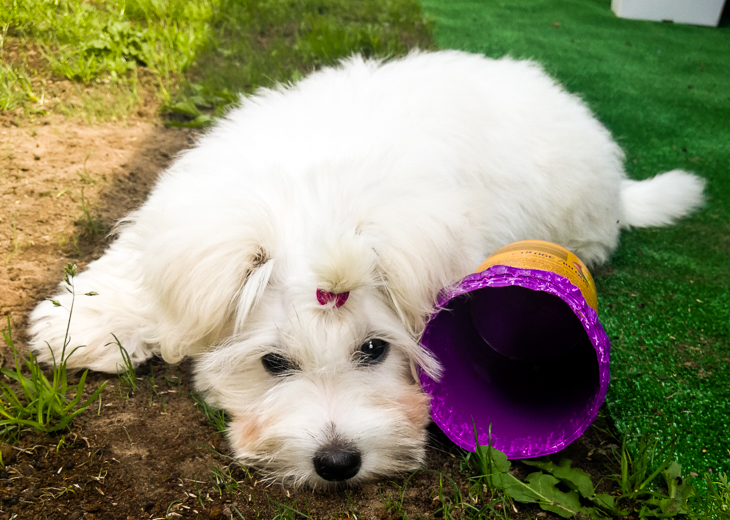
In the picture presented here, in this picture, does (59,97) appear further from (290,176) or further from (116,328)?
(290,176)

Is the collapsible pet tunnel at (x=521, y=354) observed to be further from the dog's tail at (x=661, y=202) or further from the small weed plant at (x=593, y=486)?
the dog's tail at (x=661, y=202)

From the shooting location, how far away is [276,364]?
197cm

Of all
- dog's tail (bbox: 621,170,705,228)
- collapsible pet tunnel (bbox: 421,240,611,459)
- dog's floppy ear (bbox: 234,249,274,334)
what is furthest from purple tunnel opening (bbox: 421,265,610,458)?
dog's tail (bbox: 621,170,705,228)

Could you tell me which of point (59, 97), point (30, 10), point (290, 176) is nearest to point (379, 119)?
point (290, 176)

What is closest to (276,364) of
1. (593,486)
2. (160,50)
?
(593,486)

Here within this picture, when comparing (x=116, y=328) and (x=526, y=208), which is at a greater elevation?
(x=526, y=208)

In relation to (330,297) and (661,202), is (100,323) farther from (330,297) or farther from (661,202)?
(661,202)

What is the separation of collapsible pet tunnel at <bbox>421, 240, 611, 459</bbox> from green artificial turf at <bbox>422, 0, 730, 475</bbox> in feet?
0.84

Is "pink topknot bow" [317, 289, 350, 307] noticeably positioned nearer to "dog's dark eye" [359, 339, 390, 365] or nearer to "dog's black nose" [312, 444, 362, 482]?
"dog's dark eye" [359, 339, 390, 365]

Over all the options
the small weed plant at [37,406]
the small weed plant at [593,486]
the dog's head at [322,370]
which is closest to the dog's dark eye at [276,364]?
the dog's head at [322,370]

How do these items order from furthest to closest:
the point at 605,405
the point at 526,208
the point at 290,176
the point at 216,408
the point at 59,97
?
the point at 59,97 → the point at 526,208 → the point at 605,405 → the point at 216,408 → the point at 290,176

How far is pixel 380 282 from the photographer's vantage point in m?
1.88

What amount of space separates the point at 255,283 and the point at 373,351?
1.64 ft

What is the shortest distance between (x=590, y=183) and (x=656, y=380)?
1167mm
